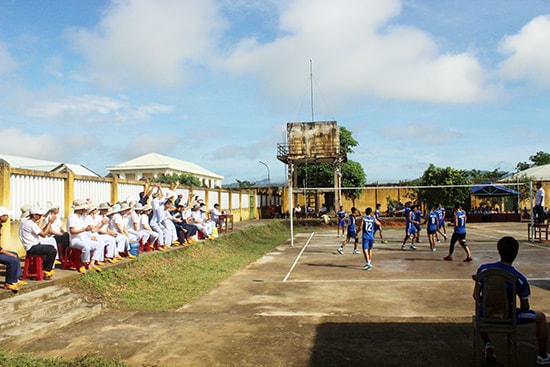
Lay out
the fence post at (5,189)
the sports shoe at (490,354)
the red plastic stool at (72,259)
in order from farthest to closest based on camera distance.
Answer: the fence post at (5,189), the red plastic stool at (72,259), the sports shoe at (490,354)

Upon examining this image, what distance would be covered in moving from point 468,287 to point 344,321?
14.1ft

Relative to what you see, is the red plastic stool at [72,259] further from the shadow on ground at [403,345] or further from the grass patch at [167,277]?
the shadow on ground at [403,345]

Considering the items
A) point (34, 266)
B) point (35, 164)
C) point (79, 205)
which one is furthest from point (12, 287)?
point (35, 164)

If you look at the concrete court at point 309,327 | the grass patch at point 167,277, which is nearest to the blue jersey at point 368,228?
the concrete court at point 309,327

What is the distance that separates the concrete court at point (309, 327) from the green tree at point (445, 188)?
23760 millimetres

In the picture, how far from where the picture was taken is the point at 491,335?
20.1 ft

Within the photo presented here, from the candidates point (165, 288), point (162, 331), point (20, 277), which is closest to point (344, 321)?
point (162, 331)

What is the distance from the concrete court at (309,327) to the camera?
18.2 feet

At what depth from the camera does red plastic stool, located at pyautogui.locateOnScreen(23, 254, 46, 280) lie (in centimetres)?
834

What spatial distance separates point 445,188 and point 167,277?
1084 inches

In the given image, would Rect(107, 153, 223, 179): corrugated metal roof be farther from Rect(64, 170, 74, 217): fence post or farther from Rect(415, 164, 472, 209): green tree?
Rect(64, 170, 74, 217): fence post

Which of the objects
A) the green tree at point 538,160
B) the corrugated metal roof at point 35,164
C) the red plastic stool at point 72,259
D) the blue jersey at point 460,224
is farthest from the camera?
the green tree at point 538,160

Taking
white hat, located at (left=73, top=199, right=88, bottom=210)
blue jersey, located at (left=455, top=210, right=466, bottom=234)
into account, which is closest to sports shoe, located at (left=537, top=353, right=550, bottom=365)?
white hat, located at (left=73, top=199, right=88, bottom=210)

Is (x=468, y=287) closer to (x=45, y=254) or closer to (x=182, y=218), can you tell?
Answer: (x=45, y=254)
